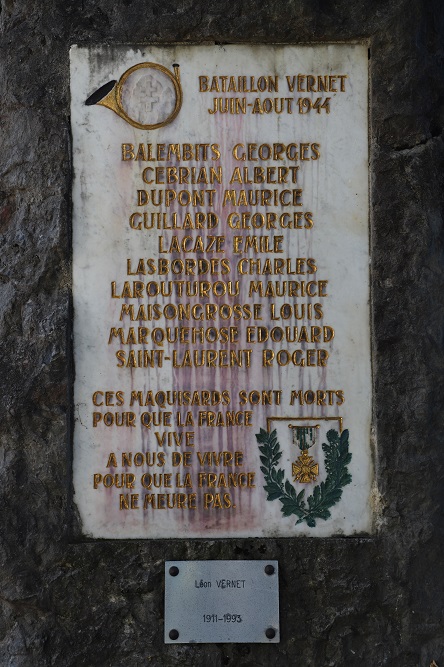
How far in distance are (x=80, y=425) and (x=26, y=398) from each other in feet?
0.90

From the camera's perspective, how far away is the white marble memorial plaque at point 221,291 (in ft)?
10.8

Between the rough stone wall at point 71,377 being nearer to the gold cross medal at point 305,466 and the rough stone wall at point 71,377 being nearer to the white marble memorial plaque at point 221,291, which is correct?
the white marble memorial plaque at point 221,291

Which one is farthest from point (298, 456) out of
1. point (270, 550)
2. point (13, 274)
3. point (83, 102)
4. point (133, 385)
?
point (83, 102)

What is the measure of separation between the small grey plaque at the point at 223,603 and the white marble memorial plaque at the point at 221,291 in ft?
0.56

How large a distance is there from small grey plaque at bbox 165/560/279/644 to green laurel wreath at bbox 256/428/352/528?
0.27 m

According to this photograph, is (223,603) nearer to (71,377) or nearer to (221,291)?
(71,377)

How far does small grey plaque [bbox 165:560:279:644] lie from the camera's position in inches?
126

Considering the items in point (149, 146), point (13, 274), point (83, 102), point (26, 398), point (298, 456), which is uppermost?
point (83, 102)

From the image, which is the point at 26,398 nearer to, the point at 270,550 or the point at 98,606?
the point at 98,606

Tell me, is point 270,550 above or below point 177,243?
below

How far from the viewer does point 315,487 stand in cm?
329

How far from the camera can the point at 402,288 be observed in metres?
3.35

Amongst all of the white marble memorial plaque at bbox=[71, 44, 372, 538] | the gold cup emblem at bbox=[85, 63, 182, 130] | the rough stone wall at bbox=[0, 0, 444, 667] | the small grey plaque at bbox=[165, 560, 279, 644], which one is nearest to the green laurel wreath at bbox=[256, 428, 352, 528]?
the white marble memorial plaque at bbox=[71, 44, 372, 538]

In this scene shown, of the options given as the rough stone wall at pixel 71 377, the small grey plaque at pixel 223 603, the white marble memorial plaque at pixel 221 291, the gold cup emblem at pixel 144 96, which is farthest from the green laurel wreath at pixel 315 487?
the gold cup emblem at pixel 144 96
